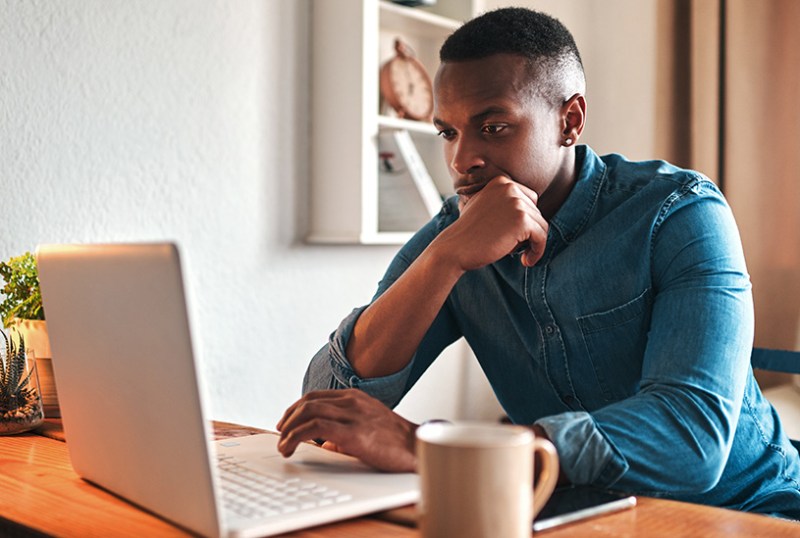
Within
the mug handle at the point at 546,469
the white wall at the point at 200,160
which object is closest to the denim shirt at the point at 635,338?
the mug handle at the point at 546,469

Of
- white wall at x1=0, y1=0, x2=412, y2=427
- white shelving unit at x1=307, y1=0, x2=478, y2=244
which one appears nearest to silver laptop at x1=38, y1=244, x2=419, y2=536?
white wall at x1=0, y1=0, x2=412, y2=427

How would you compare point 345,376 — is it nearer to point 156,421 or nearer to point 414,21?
point 156,421

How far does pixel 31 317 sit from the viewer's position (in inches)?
52.0

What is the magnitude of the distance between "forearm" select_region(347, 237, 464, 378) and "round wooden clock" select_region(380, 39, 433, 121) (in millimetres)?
1274

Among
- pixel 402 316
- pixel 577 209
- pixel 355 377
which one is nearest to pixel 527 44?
pixel 577 209

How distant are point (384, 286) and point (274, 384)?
947 mm

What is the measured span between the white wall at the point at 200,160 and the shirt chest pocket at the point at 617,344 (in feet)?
3.55

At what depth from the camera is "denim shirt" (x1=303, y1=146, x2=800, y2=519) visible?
2.98ft

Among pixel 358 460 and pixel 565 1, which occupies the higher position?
pixel 565 1

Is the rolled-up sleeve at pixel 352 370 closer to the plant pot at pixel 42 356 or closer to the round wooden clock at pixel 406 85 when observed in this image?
the plant pot at pixel 42 356

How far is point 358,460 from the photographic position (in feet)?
2.89

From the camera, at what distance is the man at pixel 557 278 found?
1.07m

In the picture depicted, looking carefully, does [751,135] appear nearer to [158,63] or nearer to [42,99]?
[158,63]

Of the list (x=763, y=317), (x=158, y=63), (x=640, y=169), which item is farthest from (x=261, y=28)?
(x=763, y=317)
